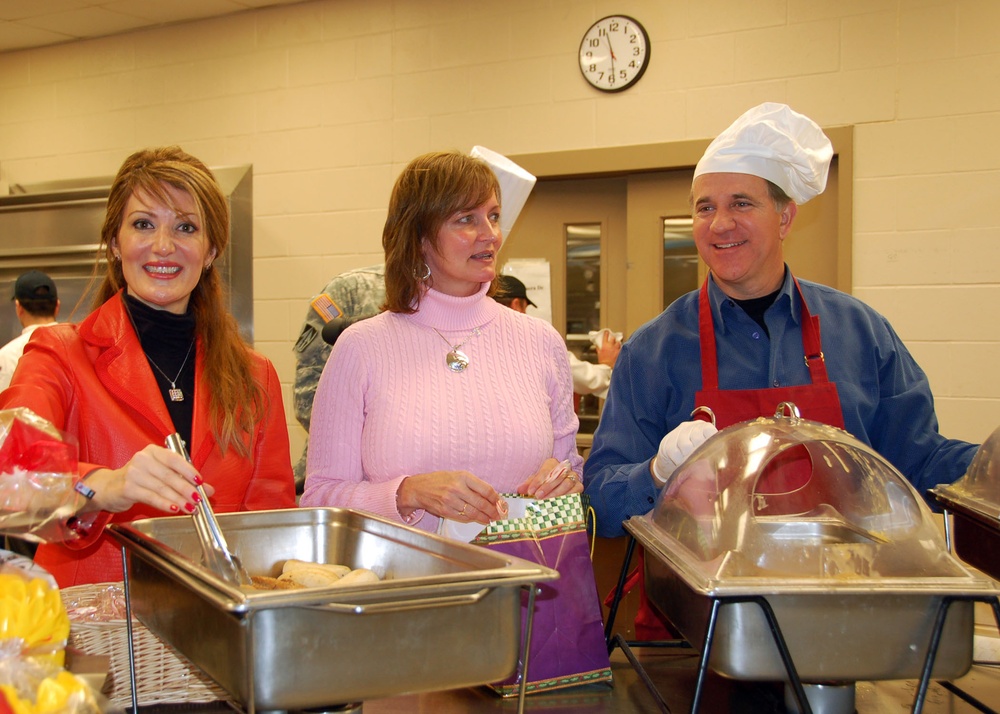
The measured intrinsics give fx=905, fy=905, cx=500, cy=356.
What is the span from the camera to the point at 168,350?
5.48 feet

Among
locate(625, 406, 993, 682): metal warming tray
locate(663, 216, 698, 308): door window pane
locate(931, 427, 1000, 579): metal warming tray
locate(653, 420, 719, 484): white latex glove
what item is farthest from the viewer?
locate(663, 216, 698, 308): door window pane

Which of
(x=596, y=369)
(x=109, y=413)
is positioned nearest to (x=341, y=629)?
(x=109, y=413)

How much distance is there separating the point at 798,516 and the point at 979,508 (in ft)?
0.81

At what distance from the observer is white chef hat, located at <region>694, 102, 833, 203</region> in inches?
68.4

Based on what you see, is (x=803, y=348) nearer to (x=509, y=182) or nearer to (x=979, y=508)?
(x=979, y=508)

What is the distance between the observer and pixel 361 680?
0.80 meters

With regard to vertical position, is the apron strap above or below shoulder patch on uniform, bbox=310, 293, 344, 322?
below

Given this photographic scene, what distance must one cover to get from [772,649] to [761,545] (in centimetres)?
17

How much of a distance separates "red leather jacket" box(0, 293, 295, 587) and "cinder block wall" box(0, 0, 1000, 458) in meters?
2.82

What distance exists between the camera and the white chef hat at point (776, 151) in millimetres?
1736

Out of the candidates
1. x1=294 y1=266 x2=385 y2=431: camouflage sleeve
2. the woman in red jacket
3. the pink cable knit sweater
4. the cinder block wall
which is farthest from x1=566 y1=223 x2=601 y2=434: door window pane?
the woman in red jacket

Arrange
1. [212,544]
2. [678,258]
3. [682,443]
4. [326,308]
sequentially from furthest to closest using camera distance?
[678,258]
[326,308]
[682,443]
[212,544]

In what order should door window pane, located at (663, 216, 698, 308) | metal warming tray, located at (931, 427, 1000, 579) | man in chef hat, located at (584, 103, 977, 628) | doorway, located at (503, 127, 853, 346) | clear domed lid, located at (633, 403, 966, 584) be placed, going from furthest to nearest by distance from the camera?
door window pane, located at (663, 216, 698, 308) < doorway, located at (503, 127, 853, 346) < man in chef hat, located at (584, 103, 977, 628) < metal warming tray, located at (931, 427, 1000, 579) < clear domed lid, located at (633, 403, 966, 584)

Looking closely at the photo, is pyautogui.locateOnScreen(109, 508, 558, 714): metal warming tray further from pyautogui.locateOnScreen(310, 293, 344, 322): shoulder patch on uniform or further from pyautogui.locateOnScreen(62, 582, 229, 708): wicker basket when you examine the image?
pyautogui.locateOnScreen(310, 293, 344, 322): shoulder patch on uniform
